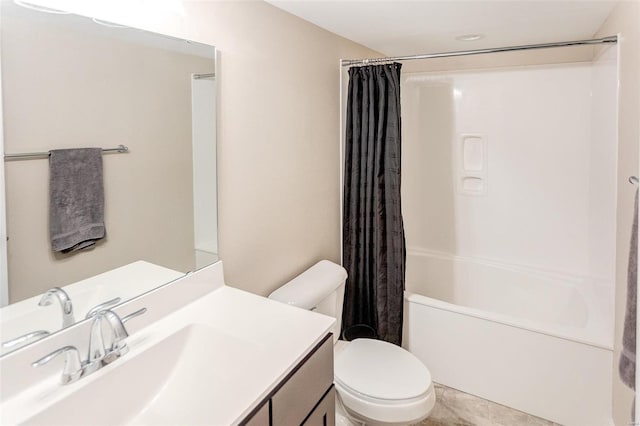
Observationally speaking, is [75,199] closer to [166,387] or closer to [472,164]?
[166,387]

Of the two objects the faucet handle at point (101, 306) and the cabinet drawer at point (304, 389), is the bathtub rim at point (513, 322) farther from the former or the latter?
the faucet handle at point (101, 306)

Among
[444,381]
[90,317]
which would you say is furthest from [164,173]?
[444,381]

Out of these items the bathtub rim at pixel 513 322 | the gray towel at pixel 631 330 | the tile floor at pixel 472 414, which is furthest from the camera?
the tile floor at pixel 472 414

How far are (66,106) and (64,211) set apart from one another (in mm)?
293

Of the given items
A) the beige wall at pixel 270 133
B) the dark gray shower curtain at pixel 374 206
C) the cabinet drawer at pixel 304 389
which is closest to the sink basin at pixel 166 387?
the cabinet drawer at pixel 304 389

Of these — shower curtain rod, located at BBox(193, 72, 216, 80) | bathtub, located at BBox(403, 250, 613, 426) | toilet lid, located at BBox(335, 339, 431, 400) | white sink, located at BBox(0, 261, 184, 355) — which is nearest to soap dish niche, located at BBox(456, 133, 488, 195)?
bathtub, located at BBox(403, 250, 613, 426)

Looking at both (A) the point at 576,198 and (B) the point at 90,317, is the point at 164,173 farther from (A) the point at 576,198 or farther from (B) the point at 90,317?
(A) the point at 576,198

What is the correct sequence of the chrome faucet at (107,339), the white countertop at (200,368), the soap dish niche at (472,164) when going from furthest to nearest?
the soap dish niche at (472,164) < the chrome faucet at (107,339) < the white countertop at (200,368)

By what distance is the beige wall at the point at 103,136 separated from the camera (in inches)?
42.1

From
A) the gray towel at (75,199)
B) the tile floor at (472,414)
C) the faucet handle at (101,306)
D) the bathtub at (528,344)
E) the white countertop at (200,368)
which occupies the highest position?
the gray towel at (75,199)

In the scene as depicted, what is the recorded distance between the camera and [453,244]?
3.33 m

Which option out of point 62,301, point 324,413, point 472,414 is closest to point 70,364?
point 62,301

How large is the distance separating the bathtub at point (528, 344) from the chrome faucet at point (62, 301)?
1.87m

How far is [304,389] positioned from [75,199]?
2.86ft
